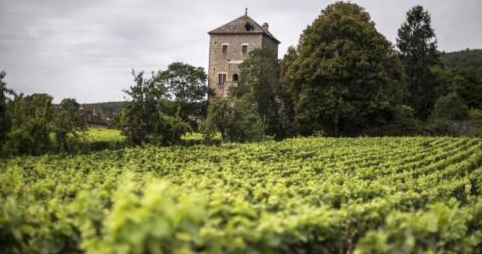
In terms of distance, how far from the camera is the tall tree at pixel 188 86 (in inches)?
2852

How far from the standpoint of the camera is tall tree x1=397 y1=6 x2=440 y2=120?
65250mm

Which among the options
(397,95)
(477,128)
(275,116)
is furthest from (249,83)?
(477,128)

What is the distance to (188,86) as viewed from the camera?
73750 mm

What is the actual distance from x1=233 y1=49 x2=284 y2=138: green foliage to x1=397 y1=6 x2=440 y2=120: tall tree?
62.5ft

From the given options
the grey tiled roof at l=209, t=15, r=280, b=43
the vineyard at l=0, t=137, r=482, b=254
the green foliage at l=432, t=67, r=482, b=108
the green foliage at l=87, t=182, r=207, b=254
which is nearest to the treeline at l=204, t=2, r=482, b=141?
the grey tiled roof at l=209, t=15, r=280, b=43

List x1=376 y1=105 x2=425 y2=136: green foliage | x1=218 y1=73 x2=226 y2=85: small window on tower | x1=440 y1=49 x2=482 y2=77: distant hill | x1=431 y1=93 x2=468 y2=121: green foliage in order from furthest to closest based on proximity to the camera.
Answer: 1. x1=440 y1=49 x2=482 y2=77: distant hill
2. x1=218 y1=73 x2=226 y2=85: small window on tower
3. x1=431 y1=93 x2=468 y2=121: green foliage
4. x1=376 y1=105 x2=425 y2=136: green foliage

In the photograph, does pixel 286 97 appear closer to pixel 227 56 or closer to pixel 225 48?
pixel 227 56

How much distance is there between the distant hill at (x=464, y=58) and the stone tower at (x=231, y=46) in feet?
182

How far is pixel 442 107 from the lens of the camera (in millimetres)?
62781

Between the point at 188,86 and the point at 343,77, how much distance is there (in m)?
30.7

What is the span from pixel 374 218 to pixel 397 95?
44.8 m

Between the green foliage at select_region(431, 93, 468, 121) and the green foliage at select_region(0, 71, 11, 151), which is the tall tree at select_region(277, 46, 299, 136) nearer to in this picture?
the green foliage at select_region(431, 93, 468, 121)

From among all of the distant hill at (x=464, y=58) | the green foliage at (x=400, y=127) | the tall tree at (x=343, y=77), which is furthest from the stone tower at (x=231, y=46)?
the distant hill at (x=464, y=58)

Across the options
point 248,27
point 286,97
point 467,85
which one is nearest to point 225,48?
point 248,27
